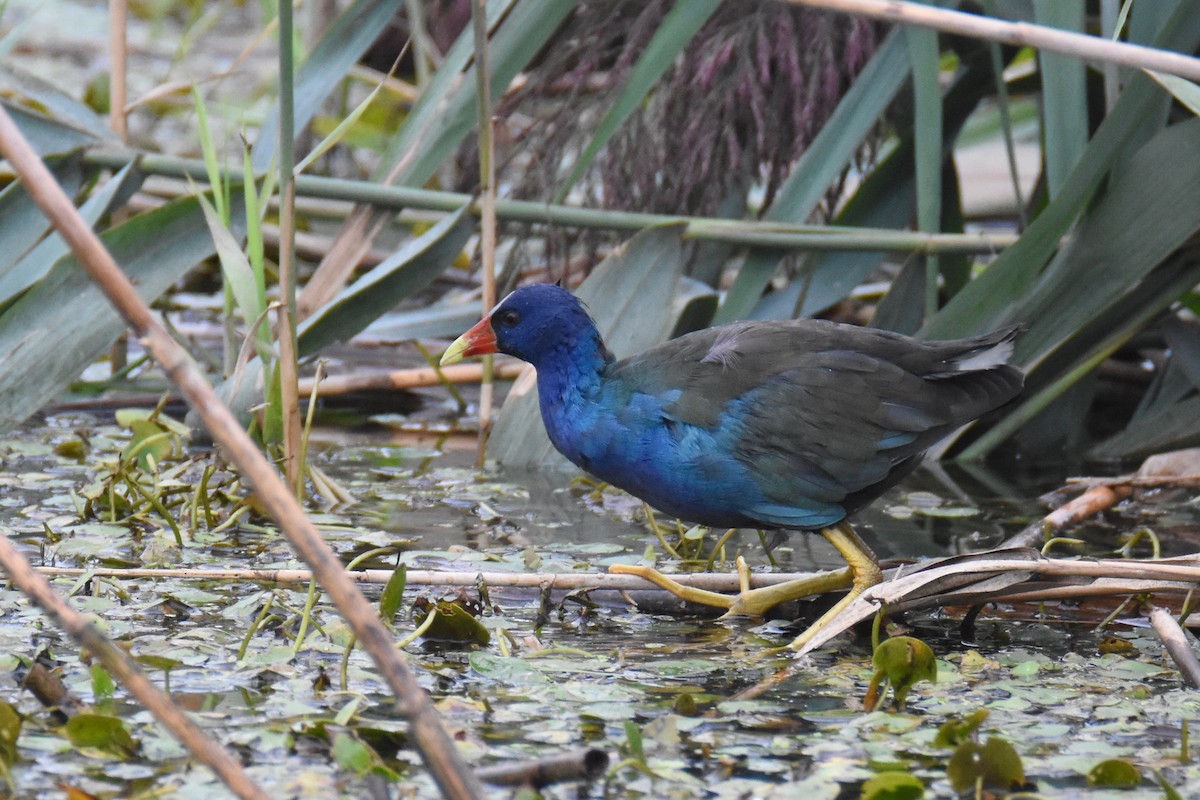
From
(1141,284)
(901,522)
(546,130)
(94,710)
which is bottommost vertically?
(94,710)

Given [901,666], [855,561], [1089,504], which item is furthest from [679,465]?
[1089,504]

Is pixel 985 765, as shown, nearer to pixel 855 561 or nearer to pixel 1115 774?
pixel 1115 774

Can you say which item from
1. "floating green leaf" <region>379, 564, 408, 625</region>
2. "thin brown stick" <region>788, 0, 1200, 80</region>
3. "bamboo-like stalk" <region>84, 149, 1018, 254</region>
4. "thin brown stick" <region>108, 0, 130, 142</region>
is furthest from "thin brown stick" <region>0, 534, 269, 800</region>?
"thin brown stick" <region>108, 0, 130, 142</region>

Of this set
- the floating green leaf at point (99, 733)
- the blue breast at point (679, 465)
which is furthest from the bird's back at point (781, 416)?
the floating green leaf at point (99, 733)

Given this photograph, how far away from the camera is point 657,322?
11.4 feet

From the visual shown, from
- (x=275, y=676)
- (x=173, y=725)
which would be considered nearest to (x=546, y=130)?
(x=275, y=676)

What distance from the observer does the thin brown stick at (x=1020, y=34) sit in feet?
6.09

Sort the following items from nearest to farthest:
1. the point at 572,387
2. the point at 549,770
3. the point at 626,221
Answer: the point at 549,770 < the point at 572,387 < the point at 626,221

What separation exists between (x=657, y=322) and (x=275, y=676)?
1561mm

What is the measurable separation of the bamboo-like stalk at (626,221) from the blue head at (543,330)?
64 cm

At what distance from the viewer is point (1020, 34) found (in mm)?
1847

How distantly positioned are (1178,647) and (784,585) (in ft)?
2.12

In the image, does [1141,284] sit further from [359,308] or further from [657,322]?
[359,308]

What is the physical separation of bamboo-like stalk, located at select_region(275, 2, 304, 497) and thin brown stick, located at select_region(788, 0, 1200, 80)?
1118 millimetres
